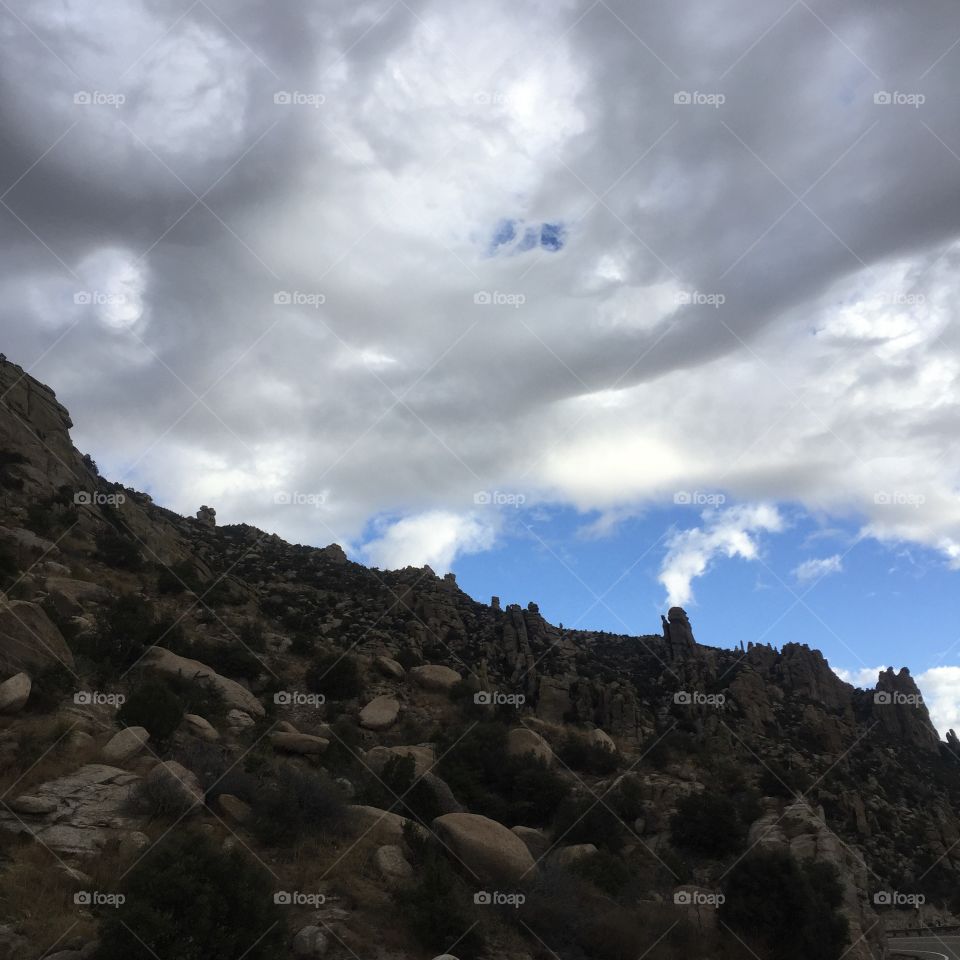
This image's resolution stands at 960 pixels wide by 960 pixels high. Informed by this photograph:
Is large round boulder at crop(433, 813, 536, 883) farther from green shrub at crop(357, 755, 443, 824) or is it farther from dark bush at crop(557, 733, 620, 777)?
dark bush at crop(557, 733, 620, 777)

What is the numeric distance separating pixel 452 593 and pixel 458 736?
34026 mm

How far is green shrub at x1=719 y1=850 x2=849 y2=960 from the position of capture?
15672 millimetres

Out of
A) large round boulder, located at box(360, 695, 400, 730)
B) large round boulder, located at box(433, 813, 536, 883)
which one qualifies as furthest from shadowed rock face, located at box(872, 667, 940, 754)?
large round boulder, located at box(433, 813, 536, 883)

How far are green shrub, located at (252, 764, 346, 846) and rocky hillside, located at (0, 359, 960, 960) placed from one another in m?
0.06

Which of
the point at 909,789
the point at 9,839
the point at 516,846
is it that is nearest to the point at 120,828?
the point at 9,839

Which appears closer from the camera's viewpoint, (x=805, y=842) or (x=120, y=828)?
(x=120, y=828)

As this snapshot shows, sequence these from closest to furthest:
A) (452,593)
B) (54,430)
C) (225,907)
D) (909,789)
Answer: (225,907) → (54,430) → (909,789) → (452,593)

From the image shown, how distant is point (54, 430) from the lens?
46.5 m

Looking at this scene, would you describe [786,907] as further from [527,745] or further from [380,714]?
[380,714]

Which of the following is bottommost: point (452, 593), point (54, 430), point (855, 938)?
point (855, 938)

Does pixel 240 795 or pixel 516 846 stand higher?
pixel 240 795

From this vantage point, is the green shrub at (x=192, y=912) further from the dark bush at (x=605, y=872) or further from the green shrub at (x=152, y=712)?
the dark bush at (x=605, y=872)

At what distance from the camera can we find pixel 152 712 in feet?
62.0

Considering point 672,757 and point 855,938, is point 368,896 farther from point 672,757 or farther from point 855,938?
point 672,757
